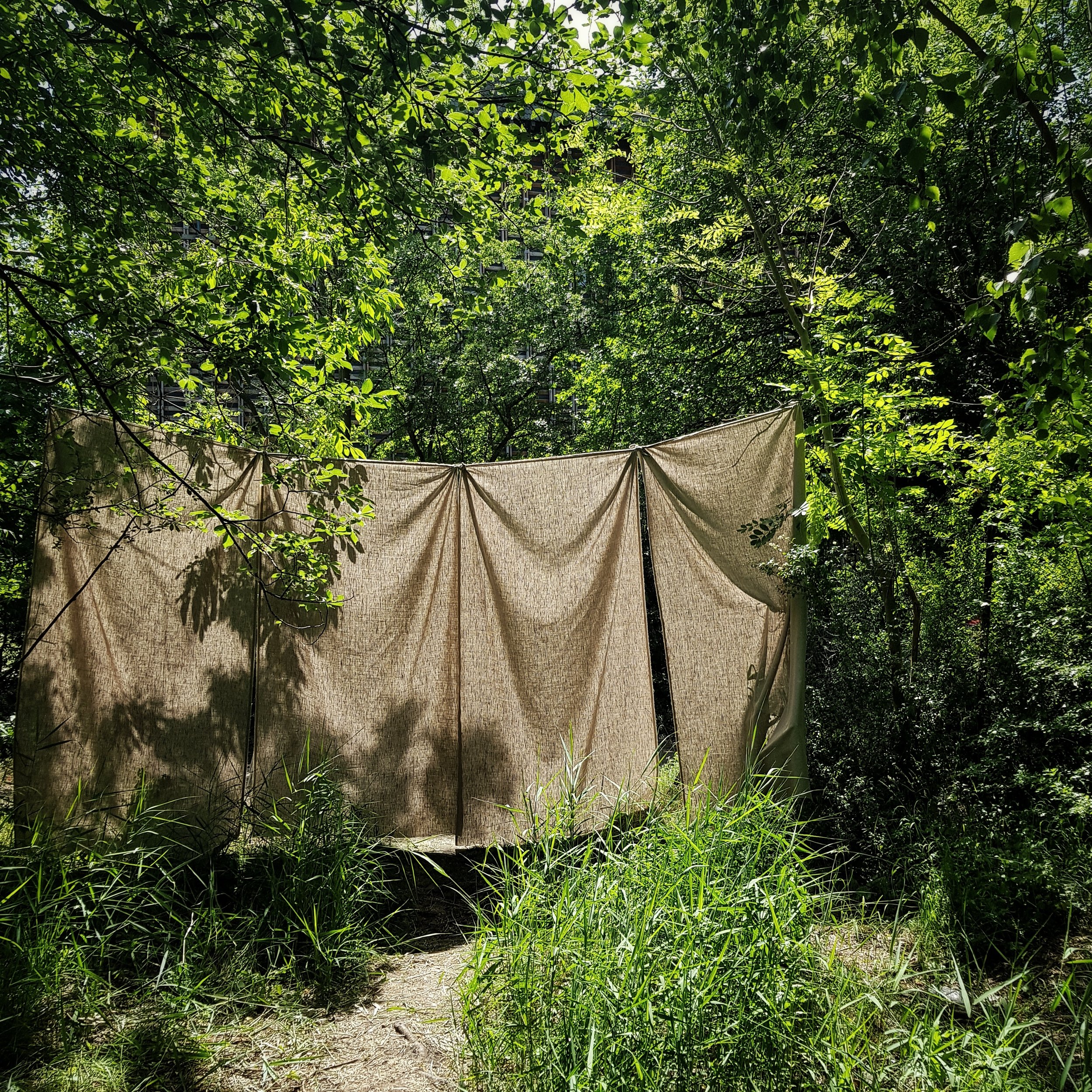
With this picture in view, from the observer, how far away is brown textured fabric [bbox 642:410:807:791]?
356 centimetres

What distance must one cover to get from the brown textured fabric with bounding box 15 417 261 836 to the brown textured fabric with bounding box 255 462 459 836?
0.16 metres

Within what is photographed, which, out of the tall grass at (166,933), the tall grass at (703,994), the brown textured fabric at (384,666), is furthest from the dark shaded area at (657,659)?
the tall grass at (166,933)

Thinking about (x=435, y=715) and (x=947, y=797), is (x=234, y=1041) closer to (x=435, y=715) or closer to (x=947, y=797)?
(x=435, y=715)

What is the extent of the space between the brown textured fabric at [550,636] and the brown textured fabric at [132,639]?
1101 millimetres

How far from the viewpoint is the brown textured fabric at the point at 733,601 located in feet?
11.7

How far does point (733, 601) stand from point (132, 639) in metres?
2.72

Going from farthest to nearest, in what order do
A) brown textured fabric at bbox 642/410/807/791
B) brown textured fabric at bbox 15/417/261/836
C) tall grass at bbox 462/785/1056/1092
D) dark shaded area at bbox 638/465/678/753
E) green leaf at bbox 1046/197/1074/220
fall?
dark shaded area at bbox 638/465/678/753, brown textured fabric at bbox 642/410/807/791, brown textured fabric at bbox 15/417/261/836, tall grass at bbox 462/785/1056/1092, green leaf at bbox 1046/197/1074/220

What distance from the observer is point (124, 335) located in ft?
9.10

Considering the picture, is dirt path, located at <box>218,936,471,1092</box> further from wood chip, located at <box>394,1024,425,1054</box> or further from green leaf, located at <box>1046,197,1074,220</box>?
green leaf, located at <box>1046,197,1074,220</box>

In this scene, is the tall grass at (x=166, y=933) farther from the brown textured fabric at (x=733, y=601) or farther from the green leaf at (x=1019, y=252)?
the green leaf at (x=1019, y=252)

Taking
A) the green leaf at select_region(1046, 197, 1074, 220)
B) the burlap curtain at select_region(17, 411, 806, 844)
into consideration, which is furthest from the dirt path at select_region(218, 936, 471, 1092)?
the green leaf at select_region(1046, 197, 1074, 220)

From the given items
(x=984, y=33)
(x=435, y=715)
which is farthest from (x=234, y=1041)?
(x=984, y=33)

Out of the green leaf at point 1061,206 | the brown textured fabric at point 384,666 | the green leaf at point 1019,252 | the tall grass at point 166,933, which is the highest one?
the green leaf at point 1061,206

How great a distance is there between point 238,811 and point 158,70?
9.80 ft
